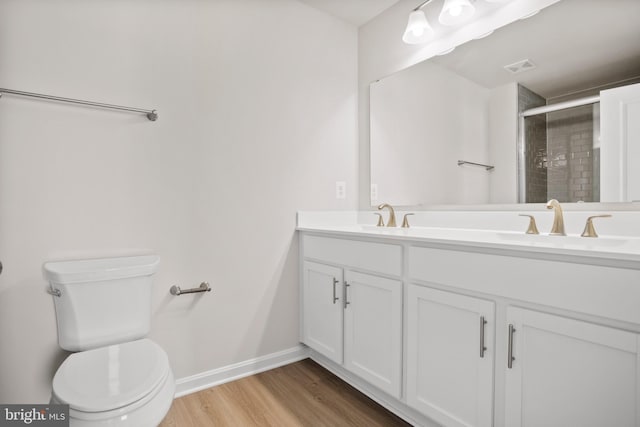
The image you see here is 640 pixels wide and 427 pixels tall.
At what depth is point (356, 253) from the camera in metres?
1.71

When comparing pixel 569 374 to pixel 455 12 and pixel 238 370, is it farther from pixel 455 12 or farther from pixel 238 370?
pixel 455 12

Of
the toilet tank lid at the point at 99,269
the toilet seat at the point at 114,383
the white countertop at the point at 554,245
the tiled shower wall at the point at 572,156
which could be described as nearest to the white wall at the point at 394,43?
the tiled shower wall at the point at 572,156

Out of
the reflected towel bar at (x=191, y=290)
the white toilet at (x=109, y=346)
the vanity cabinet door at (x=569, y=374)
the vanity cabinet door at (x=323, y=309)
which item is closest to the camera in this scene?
the vanity cabinet door at (x=569, y=374)

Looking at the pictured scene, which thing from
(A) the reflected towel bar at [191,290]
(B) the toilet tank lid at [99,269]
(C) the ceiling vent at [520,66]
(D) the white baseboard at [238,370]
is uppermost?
(C) the ceiling vent at [520,66]

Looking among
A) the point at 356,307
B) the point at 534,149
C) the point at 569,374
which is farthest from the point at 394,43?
the point at 569,374

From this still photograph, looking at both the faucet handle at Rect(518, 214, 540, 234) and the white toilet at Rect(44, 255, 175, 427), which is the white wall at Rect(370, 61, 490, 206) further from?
the white toilet at Rect(44, 255, 175, 427)

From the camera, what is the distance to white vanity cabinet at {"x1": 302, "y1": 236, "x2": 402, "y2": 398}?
151cm

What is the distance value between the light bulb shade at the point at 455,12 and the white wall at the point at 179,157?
765 millimetres

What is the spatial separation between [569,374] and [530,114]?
1122mm

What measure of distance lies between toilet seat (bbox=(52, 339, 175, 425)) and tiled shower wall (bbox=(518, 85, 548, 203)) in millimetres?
1708

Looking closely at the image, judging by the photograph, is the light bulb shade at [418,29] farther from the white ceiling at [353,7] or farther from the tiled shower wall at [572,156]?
the tiled shower wall at [572,156]

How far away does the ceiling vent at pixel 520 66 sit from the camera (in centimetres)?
158

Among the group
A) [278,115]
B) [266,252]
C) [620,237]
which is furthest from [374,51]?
[620,237]

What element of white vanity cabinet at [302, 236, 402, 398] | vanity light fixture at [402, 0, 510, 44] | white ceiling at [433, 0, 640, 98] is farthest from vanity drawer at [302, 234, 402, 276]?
vanity light fixture at [402, 0, 510, 44]
